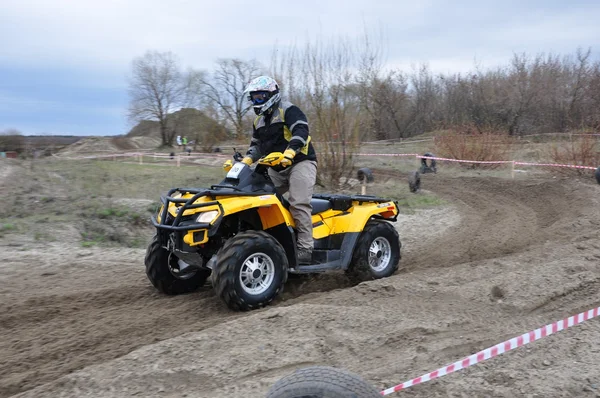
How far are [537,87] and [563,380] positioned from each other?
36712mm

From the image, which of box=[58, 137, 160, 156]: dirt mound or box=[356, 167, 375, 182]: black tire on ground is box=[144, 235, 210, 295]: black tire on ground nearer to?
box=[356, 167, 375, 182]: black tire on ground

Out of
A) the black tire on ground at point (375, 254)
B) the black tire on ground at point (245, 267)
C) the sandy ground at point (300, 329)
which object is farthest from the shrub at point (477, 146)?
the black tire on ground at point (245, 267)

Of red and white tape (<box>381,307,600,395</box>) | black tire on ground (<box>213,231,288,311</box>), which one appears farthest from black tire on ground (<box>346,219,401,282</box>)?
red and white tape (<box>381,307,600,395</box>)

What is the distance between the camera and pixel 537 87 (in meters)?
36.7

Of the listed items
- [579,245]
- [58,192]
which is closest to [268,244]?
[579,245]

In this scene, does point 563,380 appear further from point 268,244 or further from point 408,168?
point 408,168

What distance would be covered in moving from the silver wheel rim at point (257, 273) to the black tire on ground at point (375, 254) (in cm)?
156

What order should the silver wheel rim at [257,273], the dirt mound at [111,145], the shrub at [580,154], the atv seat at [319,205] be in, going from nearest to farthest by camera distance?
the silver wheel rim at [257,273], the atv seat at [319,205], the shrub at [580,154], the dirt mound at [111,145]

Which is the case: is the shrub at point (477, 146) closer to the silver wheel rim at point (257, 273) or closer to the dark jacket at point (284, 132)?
the dark jacket at point (284, 132)

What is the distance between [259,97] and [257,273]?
1986mm

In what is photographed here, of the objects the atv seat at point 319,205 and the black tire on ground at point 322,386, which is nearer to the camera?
the black tire on ground at point 322,386

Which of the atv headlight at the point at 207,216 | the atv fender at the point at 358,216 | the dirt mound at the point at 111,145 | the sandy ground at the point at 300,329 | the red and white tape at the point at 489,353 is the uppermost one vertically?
the dirt mound at the point at 111,145

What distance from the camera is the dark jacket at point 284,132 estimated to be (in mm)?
6109

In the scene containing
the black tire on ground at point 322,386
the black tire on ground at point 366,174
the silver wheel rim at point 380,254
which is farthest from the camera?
the black tire on ground at point 366,174
